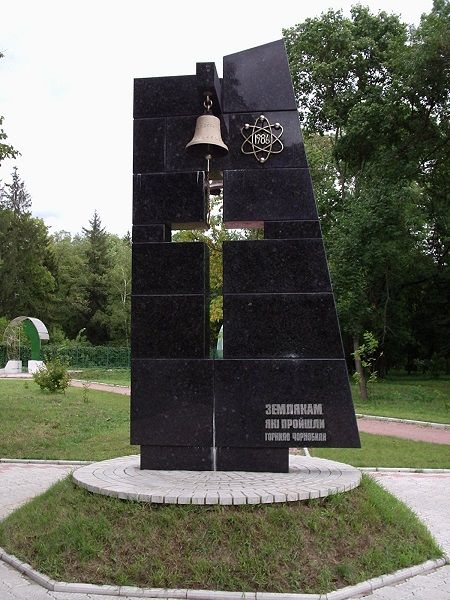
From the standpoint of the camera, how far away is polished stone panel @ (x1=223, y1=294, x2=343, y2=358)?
6.68m

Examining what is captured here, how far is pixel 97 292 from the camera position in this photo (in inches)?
2130

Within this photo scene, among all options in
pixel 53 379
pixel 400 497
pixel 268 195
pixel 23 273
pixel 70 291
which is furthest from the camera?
pixel 70 291

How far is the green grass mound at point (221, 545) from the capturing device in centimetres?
493

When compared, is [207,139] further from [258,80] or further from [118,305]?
[118,305]

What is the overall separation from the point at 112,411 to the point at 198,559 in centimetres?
1222

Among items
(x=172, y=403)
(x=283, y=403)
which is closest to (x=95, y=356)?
(x=172, y=403)

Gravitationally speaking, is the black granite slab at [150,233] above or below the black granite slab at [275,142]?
below

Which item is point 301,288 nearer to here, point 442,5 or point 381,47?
point 442,5

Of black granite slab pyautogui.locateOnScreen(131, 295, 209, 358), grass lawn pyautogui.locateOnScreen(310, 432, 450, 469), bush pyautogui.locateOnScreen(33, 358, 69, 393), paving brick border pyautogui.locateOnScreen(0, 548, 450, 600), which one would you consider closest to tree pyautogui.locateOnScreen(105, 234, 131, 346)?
bush pyautogui.locateOnScreen(33, 358, 69, 393)

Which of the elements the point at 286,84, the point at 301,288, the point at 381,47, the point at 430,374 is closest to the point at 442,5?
the point at 381,47

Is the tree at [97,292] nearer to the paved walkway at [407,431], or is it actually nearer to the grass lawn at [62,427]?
the grass lawn at [62,427]

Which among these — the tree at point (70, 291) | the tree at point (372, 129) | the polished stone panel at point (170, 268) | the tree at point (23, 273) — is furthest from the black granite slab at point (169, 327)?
the tree at point (23, 273)

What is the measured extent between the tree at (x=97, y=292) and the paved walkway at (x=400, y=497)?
4250 cm

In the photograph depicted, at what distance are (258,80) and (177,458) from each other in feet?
14.0
